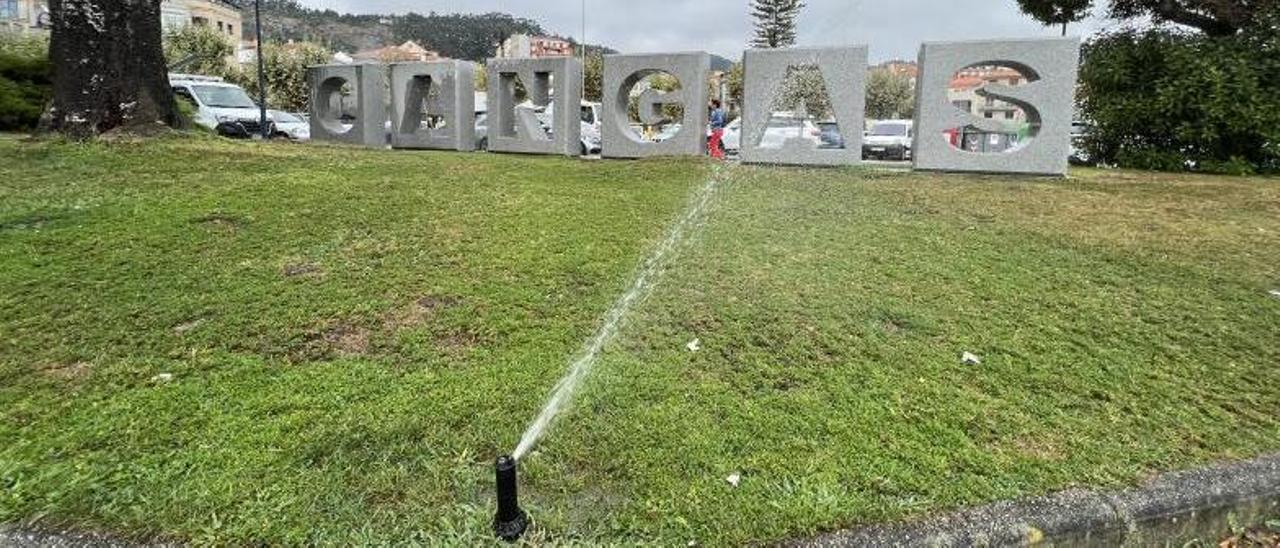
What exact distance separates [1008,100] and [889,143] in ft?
42.5

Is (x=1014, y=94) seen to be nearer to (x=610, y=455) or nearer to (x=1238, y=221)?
(x=1238, y=221)

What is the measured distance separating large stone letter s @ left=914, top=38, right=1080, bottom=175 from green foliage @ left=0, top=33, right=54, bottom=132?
13.1 meters

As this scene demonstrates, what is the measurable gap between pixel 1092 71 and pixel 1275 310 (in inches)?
426

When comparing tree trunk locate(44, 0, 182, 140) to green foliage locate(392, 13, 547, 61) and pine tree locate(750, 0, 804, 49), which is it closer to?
pine tree locate(750, 0, 804, 49)

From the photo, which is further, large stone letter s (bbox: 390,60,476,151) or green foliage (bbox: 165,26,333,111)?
green foliage (bbox: 165,26,333,111)

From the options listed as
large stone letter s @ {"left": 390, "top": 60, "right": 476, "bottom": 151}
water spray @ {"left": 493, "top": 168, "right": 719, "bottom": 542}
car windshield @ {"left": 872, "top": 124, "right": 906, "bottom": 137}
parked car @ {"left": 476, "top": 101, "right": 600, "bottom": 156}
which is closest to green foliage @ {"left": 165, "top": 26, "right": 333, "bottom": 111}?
parked car @ {"left": 476, "top": 101, "right": 600, "bottom": 156}

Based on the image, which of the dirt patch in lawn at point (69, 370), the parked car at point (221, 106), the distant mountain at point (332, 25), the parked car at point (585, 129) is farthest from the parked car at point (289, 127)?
the distant mountain at point (332, 25)

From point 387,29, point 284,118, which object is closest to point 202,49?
point 284,118

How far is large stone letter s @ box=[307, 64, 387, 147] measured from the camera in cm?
1473

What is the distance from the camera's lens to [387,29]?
118 metres

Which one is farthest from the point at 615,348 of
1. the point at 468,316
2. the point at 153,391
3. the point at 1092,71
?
the point at 1092,71

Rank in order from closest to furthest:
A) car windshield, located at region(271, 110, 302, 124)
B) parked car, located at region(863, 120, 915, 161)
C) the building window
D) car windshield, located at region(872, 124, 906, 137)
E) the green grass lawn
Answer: the green grass lawn
car windshield, located at region(271, 110, 302, 124)
parked car, located at region(863, 120, 915, 161)
car windshield, located at region(872, 124, 906, 137)
the building window

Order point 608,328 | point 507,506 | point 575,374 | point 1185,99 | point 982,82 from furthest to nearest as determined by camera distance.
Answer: point 982,82
point 1185,99
point 608,328
point 575,374
point 507,506

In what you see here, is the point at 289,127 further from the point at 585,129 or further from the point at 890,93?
the point at 890,93
